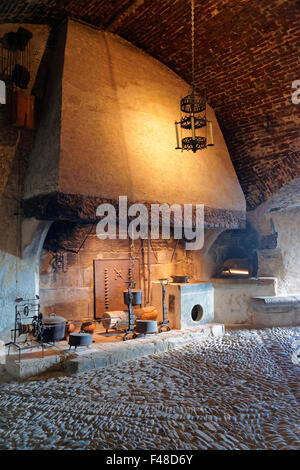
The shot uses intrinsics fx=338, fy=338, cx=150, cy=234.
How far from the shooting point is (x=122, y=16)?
6555 millimetres

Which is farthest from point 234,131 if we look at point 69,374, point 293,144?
point 69,374

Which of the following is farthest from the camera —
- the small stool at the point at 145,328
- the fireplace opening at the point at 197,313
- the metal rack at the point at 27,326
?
the fireplace opening at the point at 197,313

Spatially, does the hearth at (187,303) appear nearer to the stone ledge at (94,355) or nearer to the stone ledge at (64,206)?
the stone ledge at (94,355)

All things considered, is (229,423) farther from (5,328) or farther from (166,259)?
(166,259)

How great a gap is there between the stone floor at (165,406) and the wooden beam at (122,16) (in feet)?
21.4

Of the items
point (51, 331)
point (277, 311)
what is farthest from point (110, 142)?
point (277, 311)

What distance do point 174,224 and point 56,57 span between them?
12.7ft

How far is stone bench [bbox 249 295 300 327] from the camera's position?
27.6 ft

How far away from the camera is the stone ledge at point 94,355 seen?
5.39 m

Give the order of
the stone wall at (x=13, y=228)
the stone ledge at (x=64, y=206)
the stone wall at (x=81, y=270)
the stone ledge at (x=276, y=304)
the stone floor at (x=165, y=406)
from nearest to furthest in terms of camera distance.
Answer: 1. the stone floor at (x=165, y=406)
2. the stone ledge at (x=64, y=206)
3. the stone wall at (x=13, y=228)
4. the stone wall at (x=81, y=270)
5. the stone ledge at (x=276, y=304)

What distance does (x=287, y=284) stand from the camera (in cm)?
912

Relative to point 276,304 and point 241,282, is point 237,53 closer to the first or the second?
point 241,282

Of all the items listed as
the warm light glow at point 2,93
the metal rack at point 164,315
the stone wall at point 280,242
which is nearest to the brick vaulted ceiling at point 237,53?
the stone wall at point 280,242

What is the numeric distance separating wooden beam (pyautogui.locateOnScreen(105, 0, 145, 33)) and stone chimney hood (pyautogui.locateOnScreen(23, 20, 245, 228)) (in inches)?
8.5
